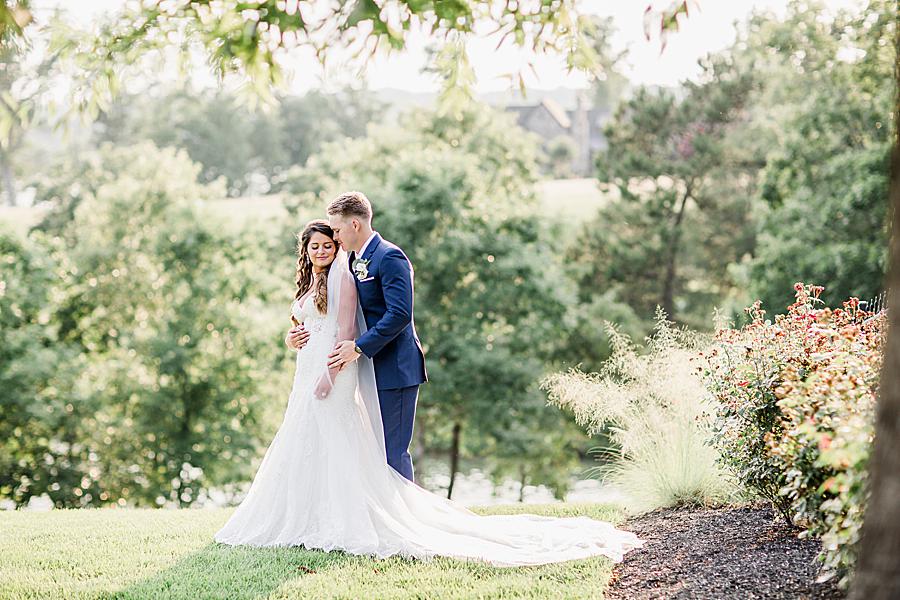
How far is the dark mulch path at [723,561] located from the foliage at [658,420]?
422 millimetres

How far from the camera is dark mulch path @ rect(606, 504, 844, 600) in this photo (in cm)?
439

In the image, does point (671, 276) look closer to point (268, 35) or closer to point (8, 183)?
point (268, 35)

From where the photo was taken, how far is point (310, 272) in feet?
20.9

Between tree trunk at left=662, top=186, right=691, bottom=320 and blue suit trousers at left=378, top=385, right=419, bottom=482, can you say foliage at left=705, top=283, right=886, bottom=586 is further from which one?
tree trunk at left=662, top=186, right=691, bottom=320

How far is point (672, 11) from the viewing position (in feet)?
13.7

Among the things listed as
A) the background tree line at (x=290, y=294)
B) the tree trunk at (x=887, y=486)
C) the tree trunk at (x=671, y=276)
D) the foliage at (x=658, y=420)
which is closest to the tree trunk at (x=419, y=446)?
the background tree line at (x=290, y=294)

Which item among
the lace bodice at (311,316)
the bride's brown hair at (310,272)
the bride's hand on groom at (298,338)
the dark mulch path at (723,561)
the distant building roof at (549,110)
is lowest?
the dark mulch path at (723,561)

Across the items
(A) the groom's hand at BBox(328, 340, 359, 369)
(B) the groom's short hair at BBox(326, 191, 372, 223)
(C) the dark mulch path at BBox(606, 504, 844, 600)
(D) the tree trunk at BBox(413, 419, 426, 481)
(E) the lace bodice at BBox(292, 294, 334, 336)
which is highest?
(B) the groom's short hair at BBox(326, 191, 372, 223)

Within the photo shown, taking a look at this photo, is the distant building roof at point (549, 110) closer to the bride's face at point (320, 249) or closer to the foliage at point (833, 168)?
the foliage at point (833, 168)

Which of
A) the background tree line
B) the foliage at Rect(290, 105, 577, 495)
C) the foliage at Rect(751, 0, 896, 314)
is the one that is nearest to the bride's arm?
the background tree line

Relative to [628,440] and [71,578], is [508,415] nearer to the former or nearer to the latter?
[628,440]

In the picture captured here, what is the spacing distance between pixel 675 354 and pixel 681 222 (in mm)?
20815

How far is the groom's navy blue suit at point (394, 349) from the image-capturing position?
5.86m

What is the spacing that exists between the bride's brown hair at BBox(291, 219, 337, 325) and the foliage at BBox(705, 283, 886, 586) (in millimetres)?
2678
